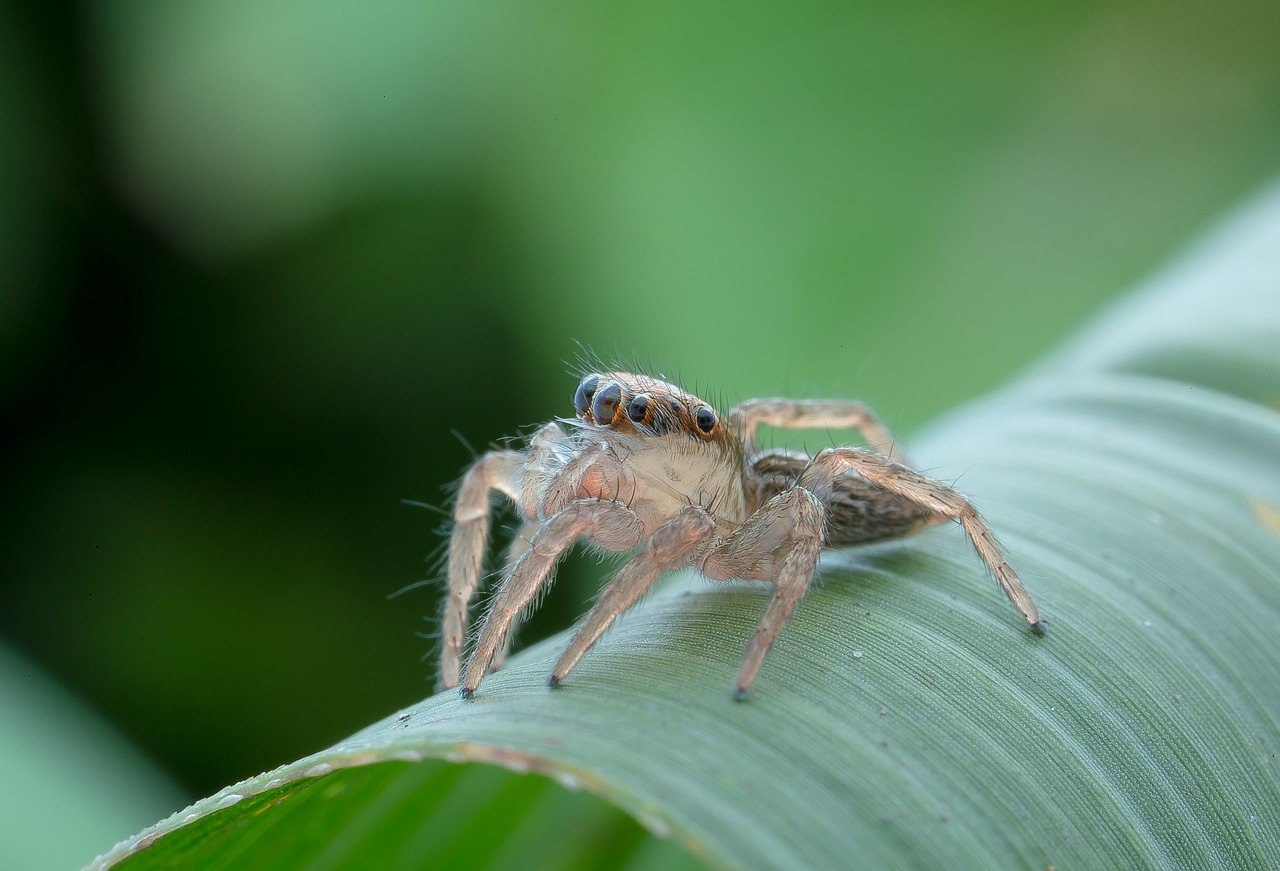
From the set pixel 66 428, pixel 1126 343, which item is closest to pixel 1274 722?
pixel 1126 343

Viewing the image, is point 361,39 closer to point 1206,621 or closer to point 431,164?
point 431,164

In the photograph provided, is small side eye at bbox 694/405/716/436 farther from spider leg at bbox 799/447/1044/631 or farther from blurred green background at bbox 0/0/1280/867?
blurred green background at bbox 0/0/1280/867

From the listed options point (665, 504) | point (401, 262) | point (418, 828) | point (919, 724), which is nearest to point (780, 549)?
point (665, 504)

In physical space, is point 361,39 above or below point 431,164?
above

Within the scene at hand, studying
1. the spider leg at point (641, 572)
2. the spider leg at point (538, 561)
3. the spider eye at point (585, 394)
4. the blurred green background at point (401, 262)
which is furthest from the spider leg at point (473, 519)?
the blurred green background at point (401, 262)

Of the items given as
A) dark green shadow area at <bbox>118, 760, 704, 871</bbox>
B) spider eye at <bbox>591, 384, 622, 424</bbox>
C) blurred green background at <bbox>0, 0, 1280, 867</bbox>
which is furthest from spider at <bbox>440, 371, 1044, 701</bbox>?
blurred green background at <bbox>0, 0, 1280, 867</bbox>

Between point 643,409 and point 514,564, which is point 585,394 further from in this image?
point 514,564
